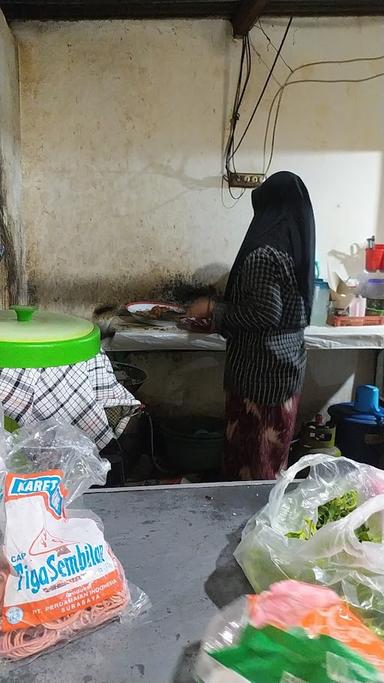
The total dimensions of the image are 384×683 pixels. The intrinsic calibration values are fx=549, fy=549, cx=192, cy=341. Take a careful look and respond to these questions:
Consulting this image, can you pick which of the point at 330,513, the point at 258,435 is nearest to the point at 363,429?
the point at 258,435

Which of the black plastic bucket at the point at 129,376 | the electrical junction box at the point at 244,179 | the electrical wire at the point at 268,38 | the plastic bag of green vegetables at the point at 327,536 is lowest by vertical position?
the black plastic bucket at the point at 129,376

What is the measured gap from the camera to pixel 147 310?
2688 mm

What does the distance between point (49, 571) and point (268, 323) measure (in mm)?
1325

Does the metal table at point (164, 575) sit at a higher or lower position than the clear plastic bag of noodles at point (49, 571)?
lower

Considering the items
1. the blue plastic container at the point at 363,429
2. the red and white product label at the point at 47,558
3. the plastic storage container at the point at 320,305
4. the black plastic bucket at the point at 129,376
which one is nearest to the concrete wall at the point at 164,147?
the plastic storage container at the point at 320,305

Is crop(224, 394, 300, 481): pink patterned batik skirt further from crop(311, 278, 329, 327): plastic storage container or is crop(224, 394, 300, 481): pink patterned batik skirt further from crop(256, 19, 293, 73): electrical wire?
crop(256, 19, 293, 73): electrical wire

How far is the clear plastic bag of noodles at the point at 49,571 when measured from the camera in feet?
2.06

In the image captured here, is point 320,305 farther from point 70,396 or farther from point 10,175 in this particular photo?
point 70,396

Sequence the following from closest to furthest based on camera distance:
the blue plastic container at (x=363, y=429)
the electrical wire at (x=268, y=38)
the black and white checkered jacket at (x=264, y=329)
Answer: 1. the black and white checkered jacket at (x=264, y=329)
2. the blue plastic container at (x=363, y=429)
3. the electrical wire at (x=268, y=38)

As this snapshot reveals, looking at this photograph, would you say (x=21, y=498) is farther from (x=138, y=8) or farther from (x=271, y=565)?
(x=138, y=8)

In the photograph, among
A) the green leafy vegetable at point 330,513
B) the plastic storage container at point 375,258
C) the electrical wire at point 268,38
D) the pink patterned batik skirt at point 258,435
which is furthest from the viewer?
the plastic storage container at point 375,258

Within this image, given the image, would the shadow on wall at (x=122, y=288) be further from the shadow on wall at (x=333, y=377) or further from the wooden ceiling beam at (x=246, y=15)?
the wooden ceiling beam at (x=246, y=15)

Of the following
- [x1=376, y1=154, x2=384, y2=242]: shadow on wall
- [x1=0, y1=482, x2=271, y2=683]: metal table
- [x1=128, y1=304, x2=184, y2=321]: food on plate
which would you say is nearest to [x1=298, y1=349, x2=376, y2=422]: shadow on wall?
[x1=376, y1=154, x2=384, y2=242]: shadow on wall

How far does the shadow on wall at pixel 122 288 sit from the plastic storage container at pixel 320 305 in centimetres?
52
